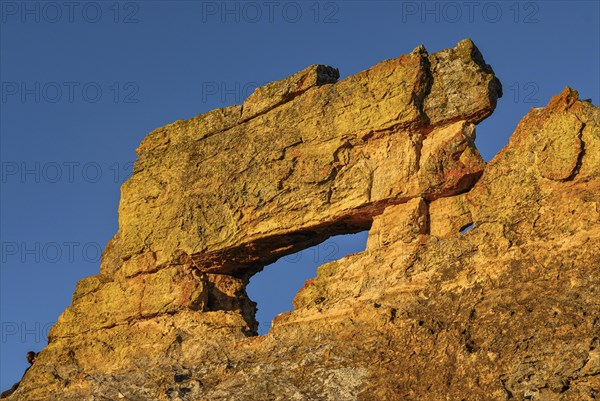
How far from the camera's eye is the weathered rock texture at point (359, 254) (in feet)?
55.4

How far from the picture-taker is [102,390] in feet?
66.3

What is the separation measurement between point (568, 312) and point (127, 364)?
886 centimetres

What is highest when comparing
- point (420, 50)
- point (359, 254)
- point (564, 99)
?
point (420, 50)

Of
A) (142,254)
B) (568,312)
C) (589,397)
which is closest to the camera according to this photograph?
(589,397)

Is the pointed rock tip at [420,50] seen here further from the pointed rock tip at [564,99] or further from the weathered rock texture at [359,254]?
the pointed rock tip at [564,99]

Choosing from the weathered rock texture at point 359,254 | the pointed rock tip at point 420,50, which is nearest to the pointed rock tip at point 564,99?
the weathered rock texture at point 359,254

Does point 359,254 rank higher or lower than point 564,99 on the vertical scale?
lower

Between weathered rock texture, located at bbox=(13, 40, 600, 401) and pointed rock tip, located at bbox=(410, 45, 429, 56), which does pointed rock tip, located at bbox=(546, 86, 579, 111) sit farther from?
pointed rock tip, located at bbox=(410, 45, 429, 56)

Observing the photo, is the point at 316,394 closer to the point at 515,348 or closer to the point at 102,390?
the point at 515,348

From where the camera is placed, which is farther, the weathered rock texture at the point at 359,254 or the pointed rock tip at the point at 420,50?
the pointed rock tip at the point at 420,50

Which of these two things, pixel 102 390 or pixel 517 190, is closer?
pixel 517 190

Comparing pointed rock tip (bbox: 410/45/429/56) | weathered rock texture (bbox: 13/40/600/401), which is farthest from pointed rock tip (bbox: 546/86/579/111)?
pointed rock tip (bbox: 410/45/429/56)

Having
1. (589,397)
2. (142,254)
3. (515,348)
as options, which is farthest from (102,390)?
(589,397)

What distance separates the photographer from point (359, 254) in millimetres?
19984
